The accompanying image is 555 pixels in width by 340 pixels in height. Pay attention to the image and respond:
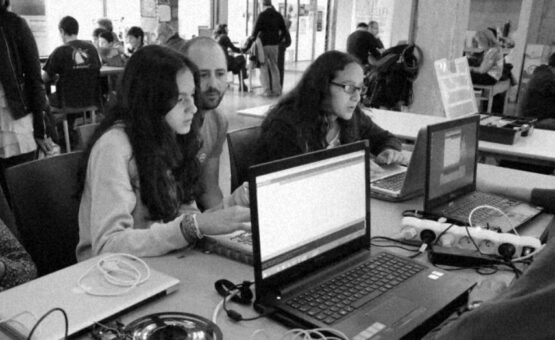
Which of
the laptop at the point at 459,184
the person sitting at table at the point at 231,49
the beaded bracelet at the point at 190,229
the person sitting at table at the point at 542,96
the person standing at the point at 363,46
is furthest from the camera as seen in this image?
the person sitting at table at the point at 231,49

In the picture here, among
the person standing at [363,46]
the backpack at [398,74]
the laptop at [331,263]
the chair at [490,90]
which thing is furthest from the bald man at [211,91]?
the chair at [490,90]

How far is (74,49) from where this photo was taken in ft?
16.2

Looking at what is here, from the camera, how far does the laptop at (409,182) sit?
1.92 meters

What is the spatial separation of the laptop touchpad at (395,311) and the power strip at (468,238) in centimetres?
42

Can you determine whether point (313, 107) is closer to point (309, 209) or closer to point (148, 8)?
point (309, 209)

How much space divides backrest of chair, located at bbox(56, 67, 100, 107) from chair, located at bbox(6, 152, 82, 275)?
Result: 3487mm

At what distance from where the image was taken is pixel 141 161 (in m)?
1.62

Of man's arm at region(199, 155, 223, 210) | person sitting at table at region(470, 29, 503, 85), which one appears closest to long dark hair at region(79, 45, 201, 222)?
man's arm at region(199, 155, 223, 210)

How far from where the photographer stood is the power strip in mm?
1516

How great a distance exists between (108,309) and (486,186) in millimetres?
1534

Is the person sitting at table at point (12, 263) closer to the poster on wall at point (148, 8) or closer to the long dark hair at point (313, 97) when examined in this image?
the long dark hair at point (313, 97)

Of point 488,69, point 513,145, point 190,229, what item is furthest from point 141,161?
point 488,69

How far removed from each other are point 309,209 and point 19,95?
8.10 ft

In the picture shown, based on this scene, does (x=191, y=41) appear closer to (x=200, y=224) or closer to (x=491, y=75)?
(x=200, y=224)
